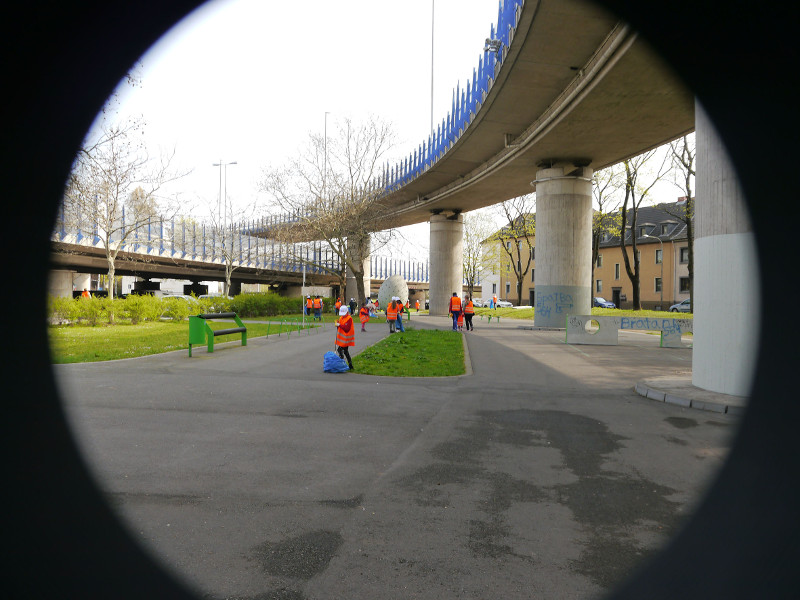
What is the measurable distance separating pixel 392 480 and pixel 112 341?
53.0ft

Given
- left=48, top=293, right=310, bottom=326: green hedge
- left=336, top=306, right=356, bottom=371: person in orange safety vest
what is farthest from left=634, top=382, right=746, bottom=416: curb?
left=48, top=293, right=310, bottom=326: green hedge

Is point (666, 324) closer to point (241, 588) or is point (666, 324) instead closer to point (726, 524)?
point (726, 524)

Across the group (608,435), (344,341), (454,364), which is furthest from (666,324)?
(608,435)

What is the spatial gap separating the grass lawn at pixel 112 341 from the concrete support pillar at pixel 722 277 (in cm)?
1342

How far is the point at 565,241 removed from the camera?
94.1 feet

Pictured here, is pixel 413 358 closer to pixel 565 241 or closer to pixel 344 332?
pixel 344 332

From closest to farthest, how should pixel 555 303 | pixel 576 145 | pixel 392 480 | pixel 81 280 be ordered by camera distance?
pixel 392 480, pixel 576 145, pixel 555 303, pixel 81 280

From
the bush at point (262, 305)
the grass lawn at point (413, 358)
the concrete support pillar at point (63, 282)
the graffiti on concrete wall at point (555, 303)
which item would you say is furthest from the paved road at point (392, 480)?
the concrete support pillar at point (63, 282)

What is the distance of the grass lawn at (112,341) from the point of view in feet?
46.5

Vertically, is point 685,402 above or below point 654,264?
below

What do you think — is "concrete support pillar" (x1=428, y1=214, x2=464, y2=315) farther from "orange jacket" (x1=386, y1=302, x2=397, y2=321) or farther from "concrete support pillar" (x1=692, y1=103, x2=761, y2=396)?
"concrete support pillar" (x1=692, y1=103, x2=761, y2=396)

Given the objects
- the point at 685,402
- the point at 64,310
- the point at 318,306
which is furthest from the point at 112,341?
the point at 318,306

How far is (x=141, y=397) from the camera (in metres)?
9.10

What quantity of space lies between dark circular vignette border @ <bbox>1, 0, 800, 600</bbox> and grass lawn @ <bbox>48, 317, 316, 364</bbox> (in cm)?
493
